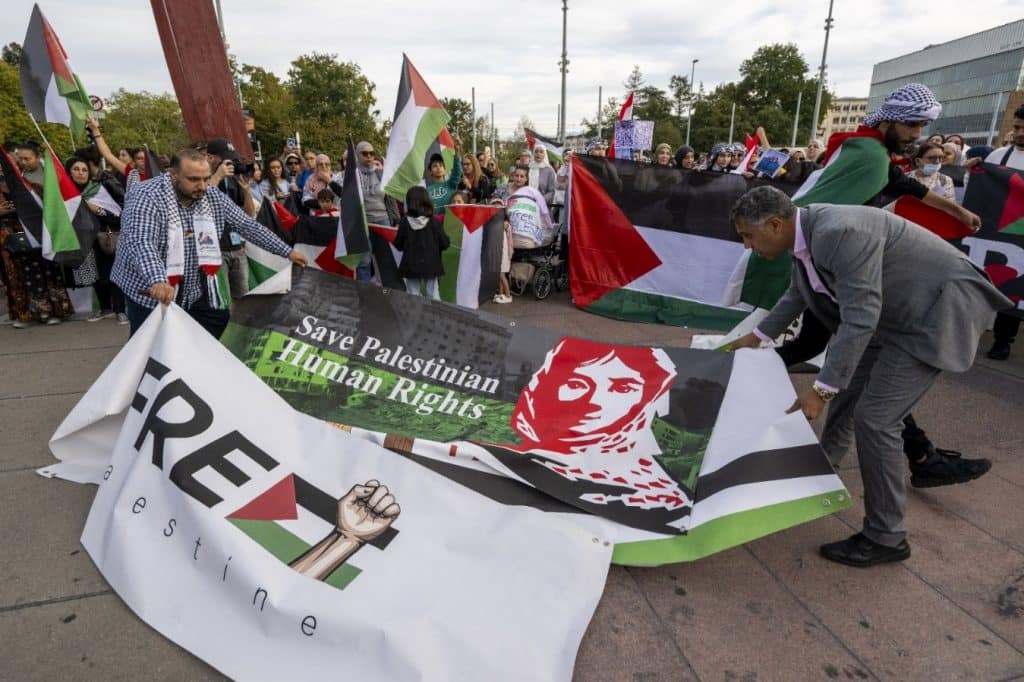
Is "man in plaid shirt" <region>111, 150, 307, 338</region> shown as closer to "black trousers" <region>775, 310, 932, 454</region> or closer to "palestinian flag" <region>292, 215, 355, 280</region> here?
"palestinian flag" <region>292, 215, 355, 280</region>

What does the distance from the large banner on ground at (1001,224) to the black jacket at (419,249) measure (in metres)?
4.95

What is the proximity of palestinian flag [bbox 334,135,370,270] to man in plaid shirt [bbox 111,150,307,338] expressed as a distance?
4.33 feet

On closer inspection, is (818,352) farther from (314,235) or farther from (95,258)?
(95,258)

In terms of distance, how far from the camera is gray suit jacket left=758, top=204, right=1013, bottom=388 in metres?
2.34

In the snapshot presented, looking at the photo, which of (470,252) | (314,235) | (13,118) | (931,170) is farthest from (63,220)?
(13,118)

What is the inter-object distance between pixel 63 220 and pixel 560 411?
5721 millimetres

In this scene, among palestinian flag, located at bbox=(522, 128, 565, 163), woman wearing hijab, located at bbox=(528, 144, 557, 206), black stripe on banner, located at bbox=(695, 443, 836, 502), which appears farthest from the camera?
palestinian flag, located at bbox=(522, 128, 565, 163)

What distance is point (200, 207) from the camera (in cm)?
349

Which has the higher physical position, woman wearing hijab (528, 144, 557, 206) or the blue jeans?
woman wearing hijab (528, 144, 557, 206)

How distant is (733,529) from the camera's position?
2.47m

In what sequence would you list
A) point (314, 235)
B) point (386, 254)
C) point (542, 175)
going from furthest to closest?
point (542, 175) < point (386, 254) < point (314, 235)

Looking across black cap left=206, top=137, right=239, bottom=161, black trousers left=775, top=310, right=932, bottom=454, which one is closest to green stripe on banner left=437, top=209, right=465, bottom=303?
black cap left=206, top=137, right=239, bottom=161

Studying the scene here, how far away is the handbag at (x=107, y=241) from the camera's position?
6426 millimetres

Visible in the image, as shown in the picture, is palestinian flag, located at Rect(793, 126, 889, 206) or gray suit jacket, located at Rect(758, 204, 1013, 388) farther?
palestinian flag, located at Rect(793, 126, 889, 206)
